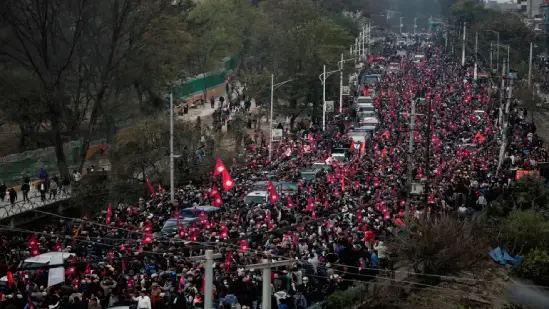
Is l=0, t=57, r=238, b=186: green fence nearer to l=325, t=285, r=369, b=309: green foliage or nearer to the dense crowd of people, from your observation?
the dense crowd of people

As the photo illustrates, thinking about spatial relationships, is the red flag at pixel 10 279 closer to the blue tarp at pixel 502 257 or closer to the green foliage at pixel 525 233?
the blue tarp at pixel 502 257

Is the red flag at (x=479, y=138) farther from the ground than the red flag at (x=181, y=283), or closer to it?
farther from the ground

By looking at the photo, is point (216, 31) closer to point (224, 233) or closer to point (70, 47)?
point (70, 47)

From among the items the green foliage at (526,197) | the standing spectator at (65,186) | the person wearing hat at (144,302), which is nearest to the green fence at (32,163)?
the standing spectator at (65,186)

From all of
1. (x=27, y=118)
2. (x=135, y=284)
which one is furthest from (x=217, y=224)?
(x=27, y=118)

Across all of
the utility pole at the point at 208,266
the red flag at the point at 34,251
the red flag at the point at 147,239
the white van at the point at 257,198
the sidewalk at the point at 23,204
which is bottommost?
the sidewalk at the point at 23,204

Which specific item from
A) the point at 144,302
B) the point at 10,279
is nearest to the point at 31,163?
the point at 10,279
